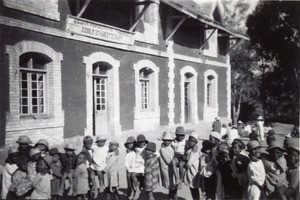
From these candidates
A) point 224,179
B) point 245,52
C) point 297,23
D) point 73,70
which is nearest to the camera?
point 224,179

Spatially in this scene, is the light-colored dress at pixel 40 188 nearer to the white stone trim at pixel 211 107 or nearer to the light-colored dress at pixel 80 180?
the light-colored dress at pixel 80 180

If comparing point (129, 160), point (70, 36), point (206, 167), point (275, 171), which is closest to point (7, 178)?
point (129, 160)

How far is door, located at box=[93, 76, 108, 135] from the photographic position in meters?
11.1

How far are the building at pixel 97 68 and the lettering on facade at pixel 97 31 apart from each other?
0.03 meters

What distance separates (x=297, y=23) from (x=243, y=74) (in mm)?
12809

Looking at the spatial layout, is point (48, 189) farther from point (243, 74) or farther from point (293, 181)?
point (243, 74)

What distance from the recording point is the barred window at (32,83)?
28.2 feet

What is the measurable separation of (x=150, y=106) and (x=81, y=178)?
876 centimetres

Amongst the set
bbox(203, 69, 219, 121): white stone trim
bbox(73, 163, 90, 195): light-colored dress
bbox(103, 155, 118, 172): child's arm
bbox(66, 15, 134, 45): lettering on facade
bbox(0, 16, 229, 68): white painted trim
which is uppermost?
bbox(66, 15, 134, 45): lettering on facade

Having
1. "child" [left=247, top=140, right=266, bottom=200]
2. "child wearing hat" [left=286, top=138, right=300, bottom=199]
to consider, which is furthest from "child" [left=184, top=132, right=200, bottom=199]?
"child wearing hat" [left=286, top=138, right=300, bottom=199]

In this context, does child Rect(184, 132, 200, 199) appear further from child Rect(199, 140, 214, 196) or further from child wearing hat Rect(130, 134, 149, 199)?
child wearing hat Rect(130, 134, 149, 199)

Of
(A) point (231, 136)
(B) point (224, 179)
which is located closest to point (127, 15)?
(A) point (231, 136)

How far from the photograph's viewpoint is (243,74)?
28500 millimetres

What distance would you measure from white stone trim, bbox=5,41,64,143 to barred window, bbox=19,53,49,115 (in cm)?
14
